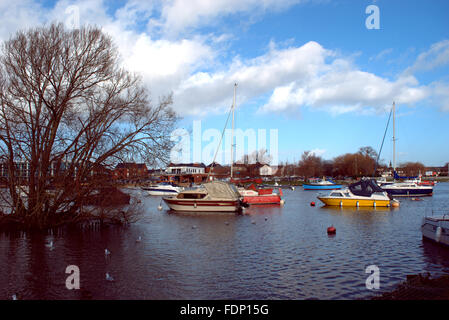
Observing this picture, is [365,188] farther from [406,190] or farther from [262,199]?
[406,190]

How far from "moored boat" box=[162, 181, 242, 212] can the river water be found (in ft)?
26.7

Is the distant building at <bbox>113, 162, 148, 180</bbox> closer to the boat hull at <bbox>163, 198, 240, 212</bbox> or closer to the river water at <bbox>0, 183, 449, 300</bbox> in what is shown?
the river water at <bbox>0, 183, 449, 300</bbox>

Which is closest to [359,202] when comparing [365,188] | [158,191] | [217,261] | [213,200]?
[365,188]

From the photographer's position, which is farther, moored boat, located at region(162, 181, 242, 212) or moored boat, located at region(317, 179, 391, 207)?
moored boat, located at region(317, 179, 391, 207)

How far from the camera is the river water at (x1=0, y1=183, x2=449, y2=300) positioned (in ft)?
42.1

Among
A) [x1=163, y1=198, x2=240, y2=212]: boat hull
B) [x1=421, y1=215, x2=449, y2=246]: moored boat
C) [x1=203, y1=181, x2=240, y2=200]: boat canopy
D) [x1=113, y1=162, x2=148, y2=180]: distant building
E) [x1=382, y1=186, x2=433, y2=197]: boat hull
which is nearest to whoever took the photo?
[x1=421, y1=215, x2=449, y2=246]: moored boat

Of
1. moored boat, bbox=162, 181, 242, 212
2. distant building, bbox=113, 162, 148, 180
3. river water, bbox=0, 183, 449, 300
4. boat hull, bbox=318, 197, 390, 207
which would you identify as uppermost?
distant building, bbox=113, 162, 148, 180

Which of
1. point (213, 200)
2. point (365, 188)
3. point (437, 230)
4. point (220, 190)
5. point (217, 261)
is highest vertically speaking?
point (220, 190)

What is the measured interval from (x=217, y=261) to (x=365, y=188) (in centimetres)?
2990

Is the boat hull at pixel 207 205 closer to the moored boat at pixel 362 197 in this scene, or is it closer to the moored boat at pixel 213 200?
the moored boat at pixel 213 200

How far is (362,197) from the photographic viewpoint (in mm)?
41188

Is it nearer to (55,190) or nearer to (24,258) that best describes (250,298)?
(24,258)

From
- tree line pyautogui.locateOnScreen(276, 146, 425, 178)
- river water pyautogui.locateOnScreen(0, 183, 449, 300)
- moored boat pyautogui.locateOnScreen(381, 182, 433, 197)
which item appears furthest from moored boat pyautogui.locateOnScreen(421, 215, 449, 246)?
tree line pyautogui.locateOnScreen(276, 146, 425, 178)
